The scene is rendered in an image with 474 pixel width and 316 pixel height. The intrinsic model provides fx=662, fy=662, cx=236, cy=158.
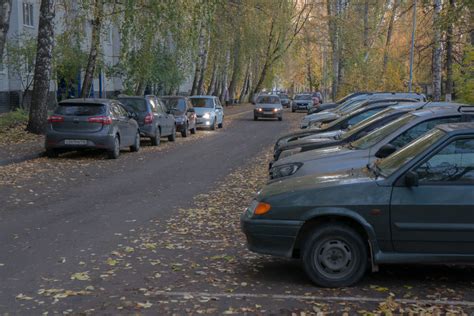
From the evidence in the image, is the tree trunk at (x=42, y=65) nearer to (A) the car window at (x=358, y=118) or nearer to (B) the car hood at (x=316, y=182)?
(A) the car window at (x=358, y=118)

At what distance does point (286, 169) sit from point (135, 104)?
1330 centimetres

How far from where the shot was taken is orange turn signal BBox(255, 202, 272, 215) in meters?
6.46

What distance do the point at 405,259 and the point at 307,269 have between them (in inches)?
36.4

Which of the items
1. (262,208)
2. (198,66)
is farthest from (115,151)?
(198,66)

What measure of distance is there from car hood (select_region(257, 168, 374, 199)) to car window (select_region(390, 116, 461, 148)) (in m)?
2.45

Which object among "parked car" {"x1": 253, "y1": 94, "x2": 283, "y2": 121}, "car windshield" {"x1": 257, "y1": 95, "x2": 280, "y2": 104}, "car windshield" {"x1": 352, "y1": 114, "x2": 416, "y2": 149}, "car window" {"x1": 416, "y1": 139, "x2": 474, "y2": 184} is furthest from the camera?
"car windshield" {"x1": 257, "y1": 95, "x2": 280, "y2": 104}

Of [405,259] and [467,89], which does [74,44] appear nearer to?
[467,89]

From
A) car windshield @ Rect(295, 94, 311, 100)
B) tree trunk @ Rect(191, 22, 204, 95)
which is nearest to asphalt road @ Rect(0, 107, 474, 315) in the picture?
tree trunk @ Rect(191, 22, 204, 95)

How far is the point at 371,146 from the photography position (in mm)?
9531

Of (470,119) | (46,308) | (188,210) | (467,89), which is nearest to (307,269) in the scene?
(46,308)

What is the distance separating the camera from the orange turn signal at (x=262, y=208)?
646cm

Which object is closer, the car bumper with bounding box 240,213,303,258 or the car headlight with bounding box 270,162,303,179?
the car bumper with bounding box 240,213,303,258

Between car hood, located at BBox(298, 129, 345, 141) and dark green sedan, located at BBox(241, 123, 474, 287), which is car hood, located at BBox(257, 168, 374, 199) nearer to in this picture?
dark green sedan, located at BBox(241, 123, 474, 287)

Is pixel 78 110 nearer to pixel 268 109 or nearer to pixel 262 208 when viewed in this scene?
pixel 262 208
